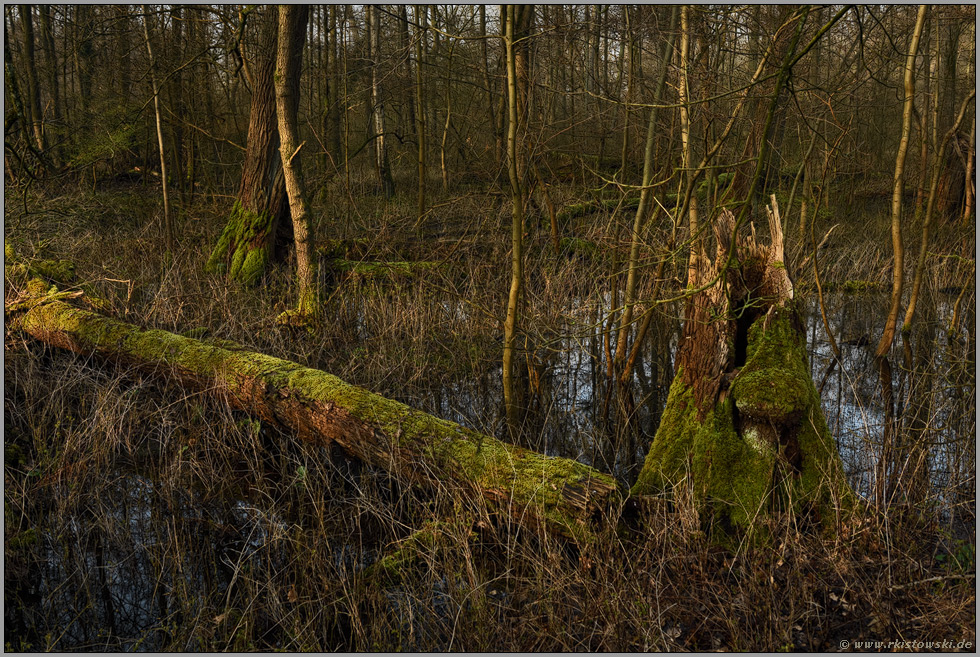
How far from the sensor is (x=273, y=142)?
8.09 meters

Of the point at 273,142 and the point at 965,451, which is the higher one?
the point at 273,142

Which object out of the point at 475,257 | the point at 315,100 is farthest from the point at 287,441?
the point at 315,100

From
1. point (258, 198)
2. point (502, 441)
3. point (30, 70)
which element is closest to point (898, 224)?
point (502, 441)

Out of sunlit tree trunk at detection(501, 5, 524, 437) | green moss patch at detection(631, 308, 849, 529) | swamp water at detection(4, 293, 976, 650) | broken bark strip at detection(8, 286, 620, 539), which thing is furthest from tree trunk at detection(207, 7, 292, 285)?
green moss patch at detection(631, 308, 849, 529)

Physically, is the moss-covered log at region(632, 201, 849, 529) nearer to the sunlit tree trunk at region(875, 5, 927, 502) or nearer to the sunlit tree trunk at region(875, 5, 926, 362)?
the sunlit tree trunk at region(875, 5, 927, 502)

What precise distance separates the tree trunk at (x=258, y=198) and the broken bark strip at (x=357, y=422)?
8.29 feet

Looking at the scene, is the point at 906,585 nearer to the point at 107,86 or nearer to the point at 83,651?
the point at 83,651

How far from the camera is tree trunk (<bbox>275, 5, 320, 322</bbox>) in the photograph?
6078 millimetres

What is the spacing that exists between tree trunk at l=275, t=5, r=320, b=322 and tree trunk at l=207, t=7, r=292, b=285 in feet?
5.47

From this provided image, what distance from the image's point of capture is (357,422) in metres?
3.90

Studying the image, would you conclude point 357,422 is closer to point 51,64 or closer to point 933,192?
point 933,192

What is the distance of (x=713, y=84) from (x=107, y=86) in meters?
11.2

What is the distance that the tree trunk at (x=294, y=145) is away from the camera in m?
6.08

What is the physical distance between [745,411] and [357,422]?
6.92 feet
